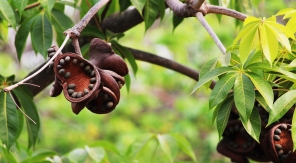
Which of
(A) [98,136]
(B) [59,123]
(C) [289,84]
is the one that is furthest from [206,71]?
(A) [98,136]

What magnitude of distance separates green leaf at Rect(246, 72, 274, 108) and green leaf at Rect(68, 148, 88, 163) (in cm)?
84

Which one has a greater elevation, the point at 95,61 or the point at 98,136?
the point at 95,61

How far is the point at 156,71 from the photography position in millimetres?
5820

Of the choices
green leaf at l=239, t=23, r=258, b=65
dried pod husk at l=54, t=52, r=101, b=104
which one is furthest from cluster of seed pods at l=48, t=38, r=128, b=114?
green leaf at l=239, t=23, r=258, b=65

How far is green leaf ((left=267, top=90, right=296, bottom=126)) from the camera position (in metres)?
1.31

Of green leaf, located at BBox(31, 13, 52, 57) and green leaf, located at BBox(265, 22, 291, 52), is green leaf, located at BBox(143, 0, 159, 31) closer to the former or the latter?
green leaf, located at BBox(31, 13, 52, 57)

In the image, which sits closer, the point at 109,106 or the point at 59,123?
the point at 109,106

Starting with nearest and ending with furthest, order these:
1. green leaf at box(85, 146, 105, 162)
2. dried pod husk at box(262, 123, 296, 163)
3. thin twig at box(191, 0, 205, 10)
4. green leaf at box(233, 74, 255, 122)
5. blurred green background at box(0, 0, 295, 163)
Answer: green leaf at box(233, 74, 255, 122) < dried pod husk at box(262, 123, 296, 163) < thin twig at box(191, 0, 205, 10) < green leaf at box(85, 146, 105, 162) < blurred green background at box(0, 0, 295, 163)

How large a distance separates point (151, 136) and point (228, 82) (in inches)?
33.1

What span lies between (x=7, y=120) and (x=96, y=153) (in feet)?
1.56

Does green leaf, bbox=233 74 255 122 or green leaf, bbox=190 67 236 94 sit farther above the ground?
green leaf, bbox=190 67 236 94

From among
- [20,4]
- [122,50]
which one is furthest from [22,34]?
[122,50]

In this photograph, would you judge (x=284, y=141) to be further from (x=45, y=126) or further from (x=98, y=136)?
(x=98, y=136)

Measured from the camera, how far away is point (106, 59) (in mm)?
1334
